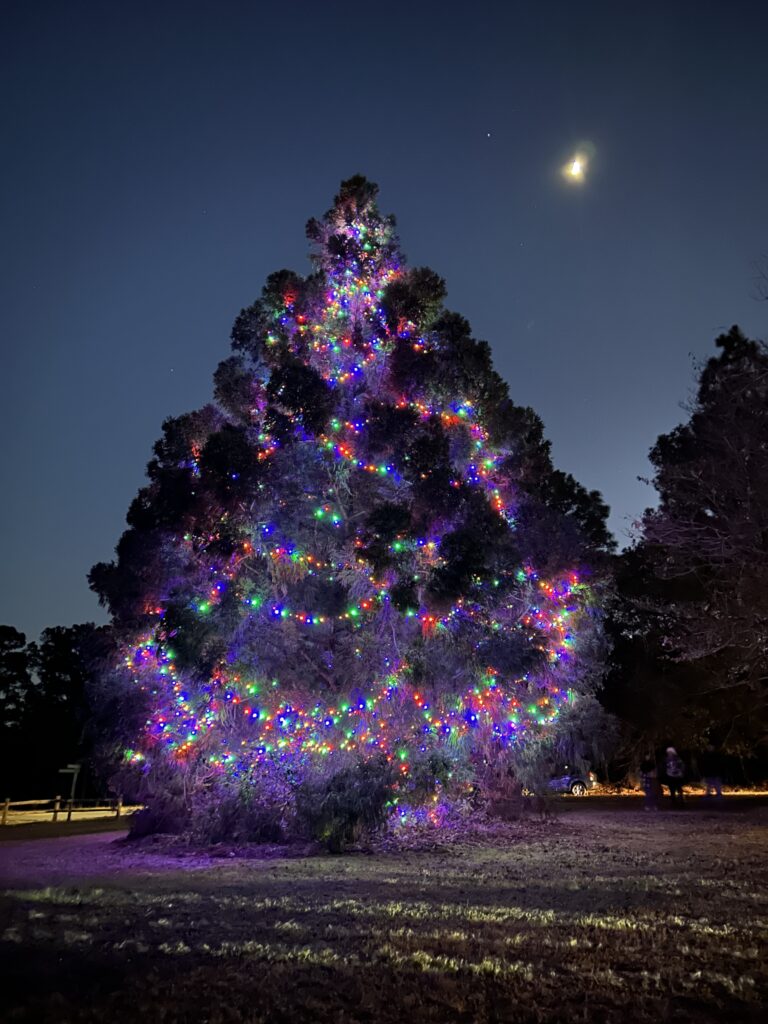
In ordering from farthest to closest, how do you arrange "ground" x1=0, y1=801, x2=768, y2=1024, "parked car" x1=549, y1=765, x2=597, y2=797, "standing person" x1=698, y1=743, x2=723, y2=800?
1. "parked car" x1=549, y1=765, x2=597, y2=797
2. "standing person" x1=698, y1=743, x2=723, y2=800
3. "ground" x1=0, y1=801, x2=768, y2=1024

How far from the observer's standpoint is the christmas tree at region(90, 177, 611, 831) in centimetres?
1321

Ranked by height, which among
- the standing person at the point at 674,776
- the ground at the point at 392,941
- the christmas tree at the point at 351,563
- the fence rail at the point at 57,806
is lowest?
the ground at the point at 392,941

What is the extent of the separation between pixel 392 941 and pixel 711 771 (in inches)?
996

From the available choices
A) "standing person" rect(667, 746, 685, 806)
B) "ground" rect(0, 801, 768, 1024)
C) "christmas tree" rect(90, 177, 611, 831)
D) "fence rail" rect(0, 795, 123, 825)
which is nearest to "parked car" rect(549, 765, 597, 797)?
"standing person" rect(667, 746, 685, 806)

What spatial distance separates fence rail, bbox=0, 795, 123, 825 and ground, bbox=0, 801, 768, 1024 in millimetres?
14087

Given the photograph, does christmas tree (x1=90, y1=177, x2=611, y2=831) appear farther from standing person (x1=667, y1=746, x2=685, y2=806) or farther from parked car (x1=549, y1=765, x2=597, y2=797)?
parked car (x1=549, y1=765, x2=597, y2=797)

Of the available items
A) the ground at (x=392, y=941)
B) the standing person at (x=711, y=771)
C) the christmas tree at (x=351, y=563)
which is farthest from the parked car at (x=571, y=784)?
the ground at (x=392, y=941)

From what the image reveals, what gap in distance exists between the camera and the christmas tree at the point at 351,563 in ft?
43.3

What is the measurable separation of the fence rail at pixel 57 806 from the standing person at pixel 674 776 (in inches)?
706

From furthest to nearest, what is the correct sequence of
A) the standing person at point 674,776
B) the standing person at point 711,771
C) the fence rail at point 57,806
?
the standing person at point 711,771 < the fence rail at point 57,806 < the standing person at point 674,776

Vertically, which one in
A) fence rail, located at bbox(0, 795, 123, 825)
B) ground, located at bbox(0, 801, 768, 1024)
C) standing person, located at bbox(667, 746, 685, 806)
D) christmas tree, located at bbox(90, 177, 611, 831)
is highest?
christmas tree, located at bbox(90, 177, 611, 831)

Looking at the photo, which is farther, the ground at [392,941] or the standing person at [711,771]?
the standing person at [711,771]

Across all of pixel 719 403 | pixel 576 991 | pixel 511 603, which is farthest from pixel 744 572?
pixel 576 991

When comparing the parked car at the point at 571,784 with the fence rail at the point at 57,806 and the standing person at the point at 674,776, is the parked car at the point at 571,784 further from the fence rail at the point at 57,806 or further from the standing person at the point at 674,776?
the fence rail at the point at 57,806
